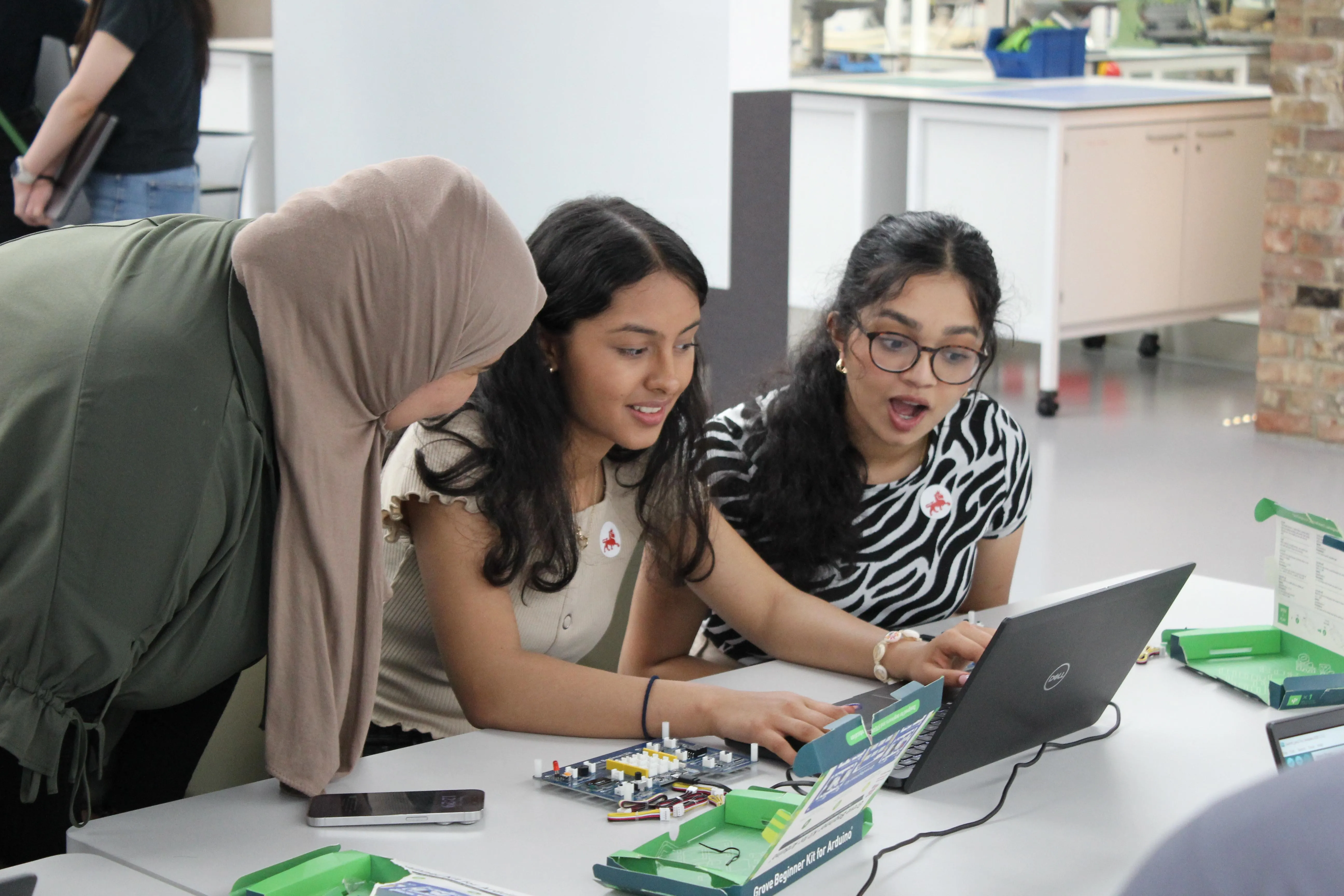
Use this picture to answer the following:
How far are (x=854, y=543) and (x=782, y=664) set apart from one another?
0.26m

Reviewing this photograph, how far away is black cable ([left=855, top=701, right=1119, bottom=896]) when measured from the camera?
4.11 feet

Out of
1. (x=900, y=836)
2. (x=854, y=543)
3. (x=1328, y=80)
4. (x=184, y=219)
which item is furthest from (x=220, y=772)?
(x=1328, y=80)

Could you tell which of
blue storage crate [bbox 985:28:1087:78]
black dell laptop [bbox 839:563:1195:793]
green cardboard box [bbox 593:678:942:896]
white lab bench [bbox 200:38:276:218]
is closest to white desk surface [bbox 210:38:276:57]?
white lab bench [bbox 200:38:276:218]

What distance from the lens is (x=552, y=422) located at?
1726 millimetres

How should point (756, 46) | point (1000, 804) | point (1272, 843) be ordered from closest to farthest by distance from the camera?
point (1272, 843), point (1000, 804), point (756, 46)

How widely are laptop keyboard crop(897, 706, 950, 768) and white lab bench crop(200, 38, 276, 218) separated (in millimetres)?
5907

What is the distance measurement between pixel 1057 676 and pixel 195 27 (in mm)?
2697

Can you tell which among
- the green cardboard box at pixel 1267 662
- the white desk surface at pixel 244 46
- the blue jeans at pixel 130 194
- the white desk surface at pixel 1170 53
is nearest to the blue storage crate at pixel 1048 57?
the white desk surface at pixel 1170 53

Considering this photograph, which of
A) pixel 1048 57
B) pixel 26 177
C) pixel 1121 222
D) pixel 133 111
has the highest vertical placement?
pixel 1048 57

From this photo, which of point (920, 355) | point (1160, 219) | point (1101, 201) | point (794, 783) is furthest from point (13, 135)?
point (1160, 219)

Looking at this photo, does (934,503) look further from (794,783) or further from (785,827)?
(785,827)

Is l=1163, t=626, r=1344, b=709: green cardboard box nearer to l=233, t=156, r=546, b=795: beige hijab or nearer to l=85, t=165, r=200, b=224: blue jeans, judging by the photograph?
l=233, t=156, r=546, b=795: beige hijab

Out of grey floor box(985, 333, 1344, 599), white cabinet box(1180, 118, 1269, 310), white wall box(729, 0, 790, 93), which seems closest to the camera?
white wall box(729, 0, 790, 93)

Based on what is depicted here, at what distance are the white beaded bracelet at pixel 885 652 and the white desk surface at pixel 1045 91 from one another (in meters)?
3.94
